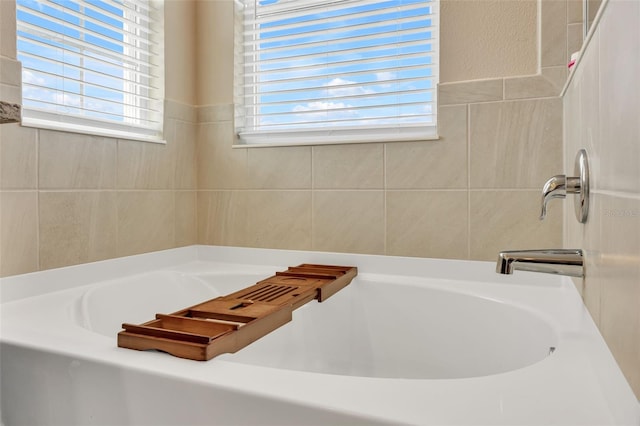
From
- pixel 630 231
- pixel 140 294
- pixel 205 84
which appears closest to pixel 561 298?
pixel 630 231

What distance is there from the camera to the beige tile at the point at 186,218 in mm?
2094

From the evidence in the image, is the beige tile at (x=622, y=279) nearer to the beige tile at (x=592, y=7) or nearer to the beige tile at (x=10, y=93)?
the beige tile at (x=592, y=7)

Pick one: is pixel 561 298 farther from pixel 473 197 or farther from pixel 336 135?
pixel 336 135

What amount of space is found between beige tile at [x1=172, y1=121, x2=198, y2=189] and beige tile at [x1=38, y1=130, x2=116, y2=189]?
37 cm

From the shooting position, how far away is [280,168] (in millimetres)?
2035

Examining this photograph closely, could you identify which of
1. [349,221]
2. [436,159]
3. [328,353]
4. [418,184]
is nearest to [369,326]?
[328,353]

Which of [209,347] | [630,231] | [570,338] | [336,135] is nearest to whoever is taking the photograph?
[630,231]

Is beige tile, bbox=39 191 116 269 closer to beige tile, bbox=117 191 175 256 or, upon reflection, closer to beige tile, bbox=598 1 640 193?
beige tile, bbox=117 191 175 256

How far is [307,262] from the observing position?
6.49 feet

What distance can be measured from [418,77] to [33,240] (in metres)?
1.53

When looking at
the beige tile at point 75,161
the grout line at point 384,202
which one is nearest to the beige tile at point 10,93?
the beige tile at point 75,161

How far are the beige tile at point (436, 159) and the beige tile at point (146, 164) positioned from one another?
3.17 feet

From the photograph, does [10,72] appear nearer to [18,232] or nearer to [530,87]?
[18,232]

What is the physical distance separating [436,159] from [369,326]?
69 centimetres
